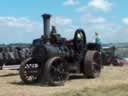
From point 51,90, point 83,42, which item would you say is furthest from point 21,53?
point 51,90

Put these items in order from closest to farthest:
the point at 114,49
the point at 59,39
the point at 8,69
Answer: the point at 59,39
the point at 8,69
the point at 114,49

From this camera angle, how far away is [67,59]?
57.2 feet

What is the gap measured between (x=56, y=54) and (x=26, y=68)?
3.96ft

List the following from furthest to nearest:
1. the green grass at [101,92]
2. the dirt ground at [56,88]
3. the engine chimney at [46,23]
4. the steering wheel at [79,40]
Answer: the steering wheel at [79,40]
the engine chimney at [46,23]
the dirt ground at [56,88]
the green grass at [101,92]

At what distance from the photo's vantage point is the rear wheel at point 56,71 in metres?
15.5

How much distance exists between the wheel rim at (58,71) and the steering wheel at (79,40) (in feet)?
5.48

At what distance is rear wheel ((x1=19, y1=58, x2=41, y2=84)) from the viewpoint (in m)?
16.4

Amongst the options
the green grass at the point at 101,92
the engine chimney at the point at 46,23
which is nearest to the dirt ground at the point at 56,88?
the green grass at the point at 101,92

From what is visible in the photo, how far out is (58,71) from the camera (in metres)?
16.0

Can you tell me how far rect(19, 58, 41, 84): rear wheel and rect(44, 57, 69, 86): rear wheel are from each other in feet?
2.27

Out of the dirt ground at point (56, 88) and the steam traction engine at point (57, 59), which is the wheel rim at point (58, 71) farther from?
the dirt ground at point (56, 88)

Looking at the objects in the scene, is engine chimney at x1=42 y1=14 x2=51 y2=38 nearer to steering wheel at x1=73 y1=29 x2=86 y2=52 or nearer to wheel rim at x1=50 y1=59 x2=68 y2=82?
steering wheel at x1=73 y1=29 x2=86 y2=52

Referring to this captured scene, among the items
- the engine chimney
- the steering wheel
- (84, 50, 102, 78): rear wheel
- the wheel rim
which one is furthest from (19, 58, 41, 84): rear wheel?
(84, 50, 102, 78): rear wheel

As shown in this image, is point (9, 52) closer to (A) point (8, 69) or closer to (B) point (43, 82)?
(A) point (8, 69)
